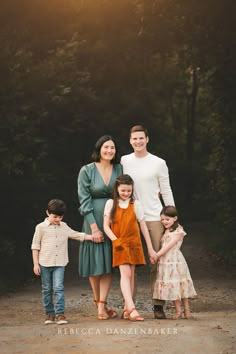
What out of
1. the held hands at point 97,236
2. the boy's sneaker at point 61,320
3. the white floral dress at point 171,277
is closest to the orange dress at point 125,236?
the held hands at point 97,236

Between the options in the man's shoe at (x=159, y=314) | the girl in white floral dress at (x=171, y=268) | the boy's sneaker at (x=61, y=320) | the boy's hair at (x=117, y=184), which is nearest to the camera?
the boy's hair at (x=117, y=184)

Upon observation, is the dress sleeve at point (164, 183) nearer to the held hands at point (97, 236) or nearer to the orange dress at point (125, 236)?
the orange dress at point (125, 236)

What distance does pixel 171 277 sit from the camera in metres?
9.63

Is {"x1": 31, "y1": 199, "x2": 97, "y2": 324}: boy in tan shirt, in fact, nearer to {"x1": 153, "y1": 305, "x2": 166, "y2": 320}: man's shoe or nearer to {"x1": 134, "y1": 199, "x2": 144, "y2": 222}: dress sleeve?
{"x1": 134, "y1": 199, "x2": 144, "y2": 222}: dress sleeve

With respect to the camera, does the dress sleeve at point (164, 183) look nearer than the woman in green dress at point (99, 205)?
No

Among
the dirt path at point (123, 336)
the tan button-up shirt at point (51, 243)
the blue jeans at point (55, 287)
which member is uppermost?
the tan button-up shirt at point (51, 243)

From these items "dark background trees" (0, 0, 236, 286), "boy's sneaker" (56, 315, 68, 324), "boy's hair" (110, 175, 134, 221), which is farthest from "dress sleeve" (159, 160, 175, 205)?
"dark background trees" (0, 0, 236, 286)

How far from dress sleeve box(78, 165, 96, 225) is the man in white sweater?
1.49ft

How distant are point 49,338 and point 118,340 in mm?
737

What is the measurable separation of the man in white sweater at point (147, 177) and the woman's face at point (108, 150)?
0.78ft

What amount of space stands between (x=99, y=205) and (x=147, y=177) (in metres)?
0.65

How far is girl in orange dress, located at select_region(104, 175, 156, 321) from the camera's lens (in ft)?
30.0

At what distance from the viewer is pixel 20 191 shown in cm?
1681

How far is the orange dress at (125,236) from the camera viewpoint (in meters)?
9.15
